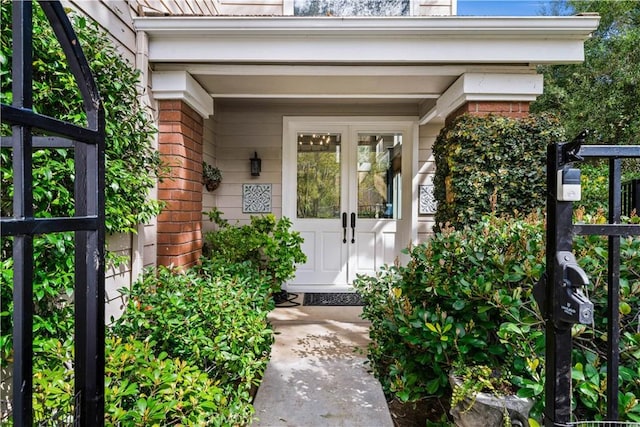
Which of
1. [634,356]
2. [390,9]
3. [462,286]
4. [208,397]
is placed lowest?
[208,397]

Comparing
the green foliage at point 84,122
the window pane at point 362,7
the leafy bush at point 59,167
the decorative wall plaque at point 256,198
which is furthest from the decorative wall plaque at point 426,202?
the leafy bush at point 59,167

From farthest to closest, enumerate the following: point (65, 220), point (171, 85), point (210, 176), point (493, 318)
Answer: point (210, 176) < point (171, 85) < point (493, 318) < point (65, 220)

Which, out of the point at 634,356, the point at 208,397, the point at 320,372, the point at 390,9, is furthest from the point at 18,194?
the point at 390,9

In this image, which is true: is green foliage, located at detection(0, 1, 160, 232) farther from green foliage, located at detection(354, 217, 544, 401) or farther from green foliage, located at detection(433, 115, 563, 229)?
green foliage, located at detection(433, 115, 563, 229)

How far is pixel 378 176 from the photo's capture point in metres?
4.70

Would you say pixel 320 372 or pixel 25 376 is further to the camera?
pixel 320 372

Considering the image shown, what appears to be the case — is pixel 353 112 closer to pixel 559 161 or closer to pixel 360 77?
pixel 360 77

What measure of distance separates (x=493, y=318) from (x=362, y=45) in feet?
7.26

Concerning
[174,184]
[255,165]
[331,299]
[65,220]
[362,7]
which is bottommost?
[331,299]

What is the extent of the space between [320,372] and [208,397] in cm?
115

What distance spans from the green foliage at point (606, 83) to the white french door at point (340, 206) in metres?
Result: 4.68

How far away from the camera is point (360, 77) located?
3.04m

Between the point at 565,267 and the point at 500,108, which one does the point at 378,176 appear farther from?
the point at 565,267

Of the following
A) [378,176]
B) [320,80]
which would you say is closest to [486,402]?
[320,80]
